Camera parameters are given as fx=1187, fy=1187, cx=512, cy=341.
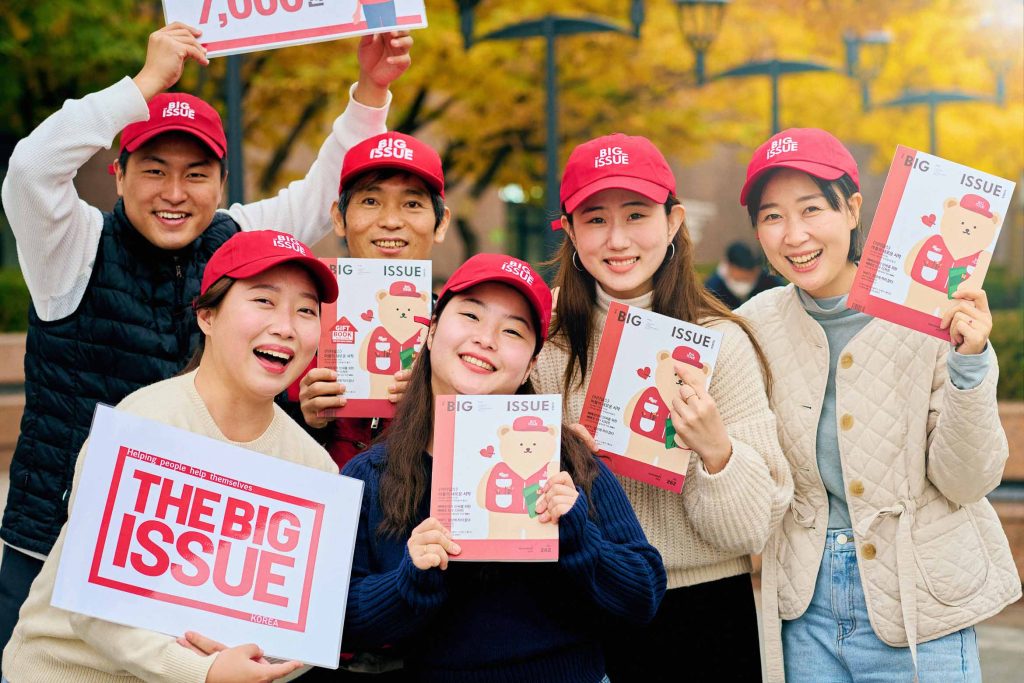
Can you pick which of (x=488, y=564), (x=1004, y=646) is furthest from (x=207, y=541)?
(x=1004, y=646)

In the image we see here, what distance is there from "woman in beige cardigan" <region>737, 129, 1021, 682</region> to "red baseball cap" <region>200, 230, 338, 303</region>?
4.09 feet

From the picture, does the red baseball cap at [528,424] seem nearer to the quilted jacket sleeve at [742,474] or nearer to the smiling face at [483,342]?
the smiling face at [483,342]

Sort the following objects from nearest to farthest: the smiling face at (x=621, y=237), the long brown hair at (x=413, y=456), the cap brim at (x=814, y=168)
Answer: the long brown hair at (x=413, y=456) → the cap brim at (x=814, y=168) → the smiling face at (x=621, y=237)

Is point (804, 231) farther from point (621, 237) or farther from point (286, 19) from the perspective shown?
point (286, 19)

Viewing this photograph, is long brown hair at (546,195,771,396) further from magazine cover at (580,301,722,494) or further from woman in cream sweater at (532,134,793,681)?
magazine cover at (580,301,722,494)

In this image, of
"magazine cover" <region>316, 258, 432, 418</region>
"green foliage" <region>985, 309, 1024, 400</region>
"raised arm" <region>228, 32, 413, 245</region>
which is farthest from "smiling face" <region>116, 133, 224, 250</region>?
"green foliage" <region>985, 309, 1024, 400</region>

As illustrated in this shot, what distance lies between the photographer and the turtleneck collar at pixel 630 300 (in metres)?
3.37

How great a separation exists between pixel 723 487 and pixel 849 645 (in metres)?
0.58

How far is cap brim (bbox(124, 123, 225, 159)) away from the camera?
3623 mm

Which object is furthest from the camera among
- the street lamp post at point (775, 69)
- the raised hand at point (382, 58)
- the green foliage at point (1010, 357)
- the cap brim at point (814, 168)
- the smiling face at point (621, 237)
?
the street lamp post at point (775, 69)

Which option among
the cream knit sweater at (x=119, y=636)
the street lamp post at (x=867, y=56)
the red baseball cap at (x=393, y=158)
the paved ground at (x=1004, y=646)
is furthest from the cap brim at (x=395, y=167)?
the street lamp post at (x=867, y=56)

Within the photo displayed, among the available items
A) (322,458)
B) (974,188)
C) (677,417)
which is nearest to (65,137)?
(322,458)

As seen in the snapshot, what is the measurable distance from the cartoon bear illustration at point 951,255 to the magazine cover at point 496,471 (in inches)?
41.7

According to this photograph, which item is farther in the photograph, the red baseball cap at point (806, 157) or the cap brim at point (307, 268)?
the red baseball cap at point (806, 157)
